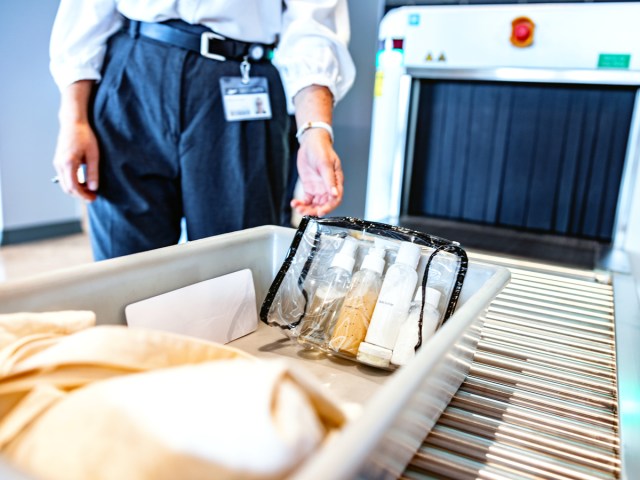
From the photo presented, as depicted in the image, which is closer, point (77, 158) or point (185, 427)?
point (185, 427)

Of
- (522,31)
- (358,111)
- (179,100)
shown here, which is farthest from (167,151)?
(522,31)

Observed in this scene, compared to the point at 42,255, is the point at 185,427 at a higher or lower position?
higher

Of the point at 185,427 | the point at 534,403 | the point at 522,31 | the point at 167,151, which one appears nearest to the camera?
the point at 185,427

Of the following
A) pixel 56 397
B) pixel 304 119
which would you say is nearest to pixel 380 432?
pixel 56 397

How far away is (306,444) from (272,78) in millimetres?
778

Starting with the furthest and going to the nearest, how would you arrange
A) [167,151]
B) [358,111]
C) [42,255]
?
[42,255]
[358,111]
[167,151]

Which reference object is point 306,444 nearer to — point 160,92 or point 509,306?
point 509,306

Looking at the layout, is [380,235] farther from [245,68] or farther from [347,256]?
[245,68]

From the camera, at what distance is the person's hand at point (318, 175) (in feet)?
2.35

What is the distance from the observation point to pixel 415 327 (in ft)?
1.59

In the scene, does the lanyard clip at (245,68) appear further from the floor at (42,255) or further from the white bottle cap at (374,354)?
the floor at (42,255)

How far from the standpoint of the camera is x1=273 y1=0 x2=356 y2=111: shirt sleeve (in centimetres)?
84

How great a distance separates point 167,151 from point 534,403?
0.64 m

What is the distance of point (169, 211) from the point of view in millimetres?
898
